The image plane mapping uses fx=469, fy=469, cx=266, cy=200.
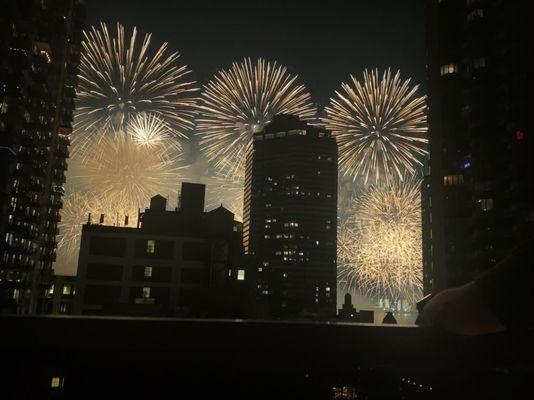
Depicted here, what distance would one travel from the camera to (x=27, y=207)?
64.5 meters

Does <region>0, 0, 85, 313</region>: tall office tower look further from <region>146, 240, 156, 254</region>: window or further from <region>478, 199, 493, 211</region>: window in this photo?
<region>478, 199, 493, 211</region>: window

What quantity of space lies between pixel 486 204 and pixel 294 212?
94422 millimetres

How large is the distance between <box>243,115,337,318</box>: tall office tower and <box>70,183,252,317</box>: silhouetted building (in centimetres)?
8301

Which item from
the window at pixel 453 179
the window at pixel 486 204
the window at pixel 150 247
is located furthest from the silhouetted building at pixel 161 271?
the window at pixel 486 204

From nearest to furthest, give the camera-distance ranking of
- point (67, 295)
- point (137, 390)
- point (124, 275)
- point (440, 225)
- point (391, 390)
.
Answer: point (137, 390), point (391, 390), point (124, 275), point (440, 225), point (67, 295)

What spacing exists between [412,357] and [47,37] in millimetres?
77130

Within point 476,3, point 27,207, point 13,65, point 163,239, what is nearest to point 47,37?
point 13,65

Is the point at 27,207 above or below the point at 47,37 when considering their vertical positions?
below

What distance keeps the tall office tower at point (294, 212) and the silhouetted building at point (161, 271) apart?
8301cm

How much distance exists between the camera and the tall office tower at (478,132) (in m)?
46.3

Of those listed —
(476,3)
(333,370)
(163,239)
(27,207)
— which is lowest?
(333,370)

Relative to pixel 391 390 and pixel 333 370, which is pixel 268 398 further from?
pixel 391 390

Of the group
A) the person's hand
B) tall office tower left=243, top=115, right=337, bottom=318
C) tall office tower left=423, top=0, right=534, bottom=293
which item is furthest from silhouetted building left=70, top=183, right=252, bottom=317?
tall office tower left=243, top=115, right=337, bottom=318

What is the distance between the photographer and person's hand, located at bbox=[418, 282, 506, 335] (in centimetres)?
169
